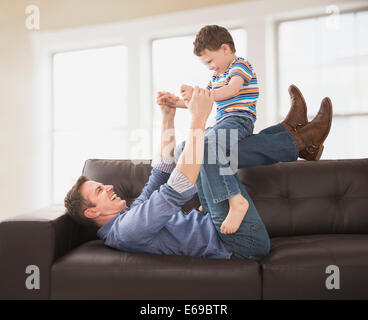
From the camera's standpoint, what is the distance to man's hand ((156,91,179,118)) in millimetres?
1645

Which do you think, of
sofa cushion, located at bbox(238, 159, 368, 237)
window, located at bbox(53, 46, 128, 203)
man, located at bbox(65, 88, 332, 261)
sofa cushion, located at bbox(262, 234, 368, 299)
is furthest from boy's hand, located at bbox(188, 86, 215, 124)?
window, located at bbox(53, 46, 128, 203)

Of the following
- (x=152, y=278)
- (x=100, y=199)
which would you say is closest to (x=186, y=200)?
(x=152, y=278)

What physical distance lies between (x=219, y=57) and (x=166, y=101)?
350 millimetres

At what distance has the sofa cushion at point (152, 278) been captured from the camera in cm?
133

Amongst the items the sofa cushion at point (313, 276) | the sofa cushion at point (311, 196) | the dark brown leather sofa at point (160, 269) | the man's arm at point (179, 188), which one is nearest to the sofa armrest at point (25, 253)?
the dark brown leather sofa at point (160, 269)

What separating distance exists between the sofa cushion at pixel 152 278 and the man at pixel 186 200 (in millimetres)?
59

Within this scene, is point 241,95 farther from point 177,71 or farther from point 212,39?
point 177,71

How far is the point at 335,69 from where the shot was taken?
10.3ft

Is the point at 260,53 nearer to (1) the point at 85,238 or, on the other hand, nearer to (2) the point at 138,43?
(2) the point at 138,43

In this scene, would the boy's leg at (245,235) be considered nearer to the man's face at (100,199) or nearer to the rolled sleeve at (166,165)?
the rolled sleeve at (166,165)

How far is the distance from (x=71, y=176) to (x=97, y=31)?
62.4 inches
